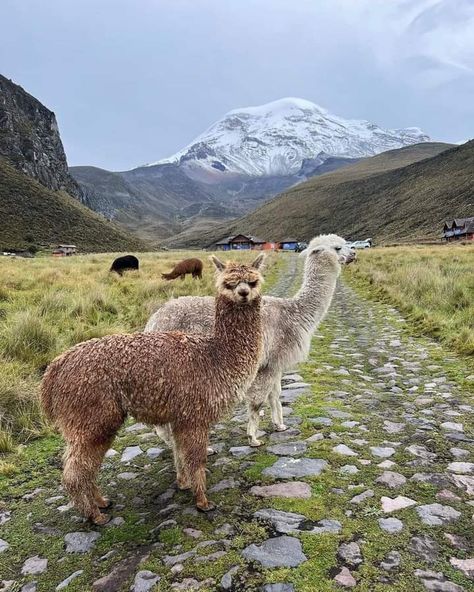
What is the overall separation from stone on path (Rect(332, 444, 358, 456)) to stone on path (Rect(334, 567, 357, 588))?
5.80 ft

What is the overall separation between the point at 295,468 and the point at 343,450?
0.61m

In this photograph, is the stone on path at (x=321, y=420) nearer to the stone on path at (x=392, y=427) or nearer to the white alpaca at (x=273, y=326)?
the white alpaca at (x=273, y=326)

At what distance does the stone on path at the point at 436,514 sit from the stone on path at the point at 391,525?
0.19 meters

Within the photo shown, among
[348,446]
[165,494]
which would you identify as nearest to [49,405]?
[165,494]

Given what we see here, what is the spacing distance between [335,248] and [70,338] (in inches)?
209

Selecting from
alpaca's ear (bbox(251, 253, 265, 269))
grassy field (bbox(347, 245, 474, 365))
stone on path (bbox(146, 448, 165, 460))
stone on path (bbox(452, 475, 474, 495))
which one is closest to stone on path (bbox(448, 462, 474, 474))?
stone on path (bbox(452, 475, 474, 495))

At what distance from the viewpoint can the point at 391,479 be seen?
3990 millimetres

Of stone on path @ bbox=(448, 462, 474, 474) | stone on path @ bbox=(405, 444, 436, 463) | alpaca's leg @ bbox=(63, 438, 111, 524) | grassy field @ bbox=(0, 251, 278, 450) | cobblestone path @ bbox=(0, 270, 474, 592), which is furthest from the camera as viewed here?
grassy field @ bbox=(0, 251, 278, 450)

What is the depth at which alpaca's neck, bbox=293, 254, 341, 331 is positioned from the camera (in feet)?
21.3

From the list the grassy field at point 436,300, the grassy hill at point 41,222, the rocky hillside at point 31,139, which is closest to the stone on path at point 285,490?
the grassy field at point 436,300

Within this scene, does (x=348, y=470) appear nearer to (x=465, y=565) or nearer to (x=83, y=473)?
(x=465, y=565)

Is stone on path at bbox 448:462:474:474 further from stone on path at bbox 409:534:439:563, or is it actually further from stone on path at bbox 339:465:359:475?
stone on path at bbox 409:534:439:563

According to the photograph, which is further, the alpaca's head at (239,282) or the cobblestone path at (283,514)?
the alpaca's head at (239,282)

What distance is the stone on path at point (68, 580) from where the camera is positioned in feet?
9.88
